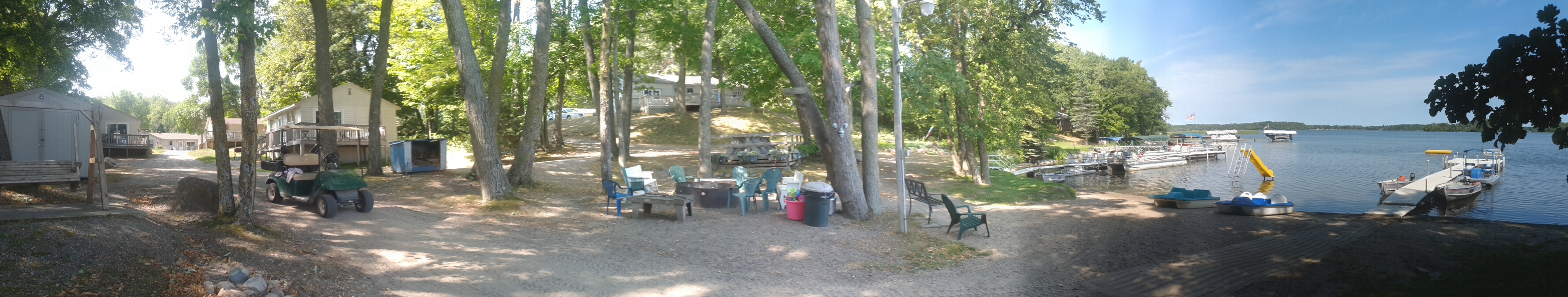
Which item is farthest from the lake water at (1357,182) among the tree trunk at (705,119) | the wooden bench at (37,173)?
the wooden bench at (37,173)

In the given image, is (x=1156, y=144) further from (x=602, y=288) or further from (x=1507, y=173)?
(x=602, y=288)

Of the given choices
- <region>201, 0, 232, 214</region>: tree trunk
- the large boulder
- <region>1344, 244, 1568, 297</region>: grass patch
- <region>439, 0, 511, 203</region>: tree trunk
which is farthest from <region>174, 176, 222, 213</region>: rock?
<region>1344, 244, 1568, 297</region>: grass patch

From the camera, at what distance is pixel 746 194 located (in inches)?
531

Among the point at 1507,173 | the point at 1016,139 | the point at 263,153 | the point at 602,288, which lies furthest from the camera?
the point at 1507,173

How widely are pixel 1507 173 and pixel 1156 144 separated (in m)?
22.7

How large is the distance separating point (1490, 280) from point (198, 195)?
15555mm

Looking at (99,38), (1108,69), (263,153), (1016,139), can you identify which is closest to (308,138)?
(263,153)

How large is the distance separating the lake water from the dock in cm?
39

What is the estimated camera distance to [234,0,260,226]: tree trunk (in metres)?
8.78

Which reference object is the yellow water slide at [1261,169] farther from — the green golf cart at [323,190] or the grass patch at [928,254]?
the green golf cart at [323,190]

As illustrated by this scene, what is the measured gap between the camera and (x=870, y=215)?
13.2 metres

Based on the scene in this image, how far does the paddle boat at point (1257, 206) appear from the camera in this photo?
15508 millimetres

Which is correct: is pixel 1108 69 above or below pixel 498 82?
above

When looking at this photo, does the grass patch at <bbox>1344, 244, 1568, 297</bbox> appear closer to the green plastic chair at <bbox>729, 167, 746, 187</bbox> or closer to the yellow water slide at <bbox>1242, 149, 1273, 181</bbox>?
the green plastic chair at <bbox>729, 167, 746, 187</bbox>
